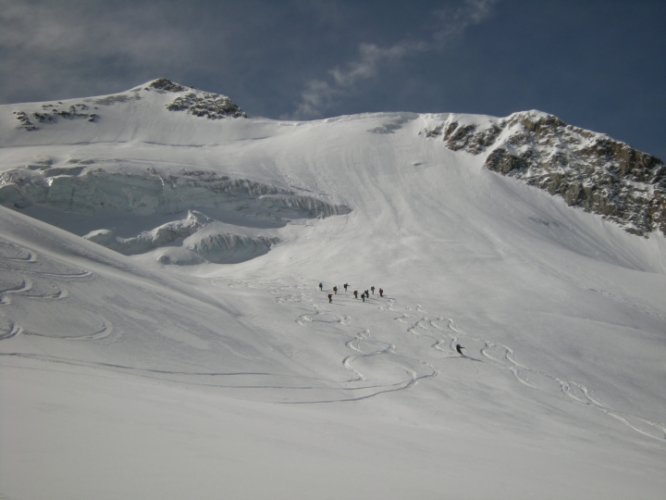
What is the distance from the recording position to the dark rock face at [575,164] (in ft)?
242

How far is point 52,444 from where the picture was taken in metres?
3.19

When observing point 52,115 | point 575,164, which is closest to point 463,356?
point 575,164

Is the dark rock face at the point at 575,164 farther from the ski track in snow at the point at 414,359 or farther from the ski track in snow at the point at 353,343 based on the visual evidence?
the ski track in snow at the point at 353,343

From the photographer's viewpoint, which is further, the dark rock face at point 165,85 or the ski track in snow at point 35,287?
the dark rock face at point 165,85

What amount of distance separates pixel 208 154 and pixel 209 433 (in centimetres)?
7262

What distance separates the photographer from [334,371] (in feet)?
47.3

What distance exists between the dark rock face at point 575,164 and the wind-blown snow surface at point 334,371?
106 feet

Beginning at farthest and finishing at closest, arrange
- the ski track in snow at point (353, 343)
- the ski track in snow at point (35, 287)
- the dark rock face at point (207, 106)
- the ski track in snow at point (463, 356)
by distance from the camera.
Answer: the dark rock face at point (207, 106), the ski track in snow at point (463, 356), the ski track in snow at point (353, 343), the ski track in snow at point (35, 287)

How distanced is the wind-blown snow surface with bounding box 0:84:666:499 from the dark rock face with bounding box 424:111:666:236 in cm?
3235

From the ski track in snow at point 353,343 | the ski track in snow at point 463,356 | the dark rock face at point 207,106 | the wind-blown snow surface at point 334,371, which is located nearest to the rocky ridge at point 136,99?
the dark rock face at point 207,106

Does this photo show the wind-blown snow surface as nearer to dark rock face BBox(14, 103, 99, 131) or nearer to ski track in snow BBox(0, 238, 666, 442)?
ski track in snow BBox(0, 238, 666, 442)

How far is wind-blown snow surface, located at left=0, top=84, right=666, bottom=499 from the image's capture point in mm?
3654

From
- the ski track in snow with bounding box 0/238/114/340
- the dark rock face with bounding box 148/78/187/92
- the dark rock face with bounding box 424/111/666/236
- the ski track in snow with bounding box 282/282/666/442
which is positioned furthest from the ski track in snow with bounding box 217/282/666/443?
the dark rock face with bounding box 148/78/187/92

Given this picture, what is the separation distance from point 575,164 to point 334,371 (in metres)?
82.6
